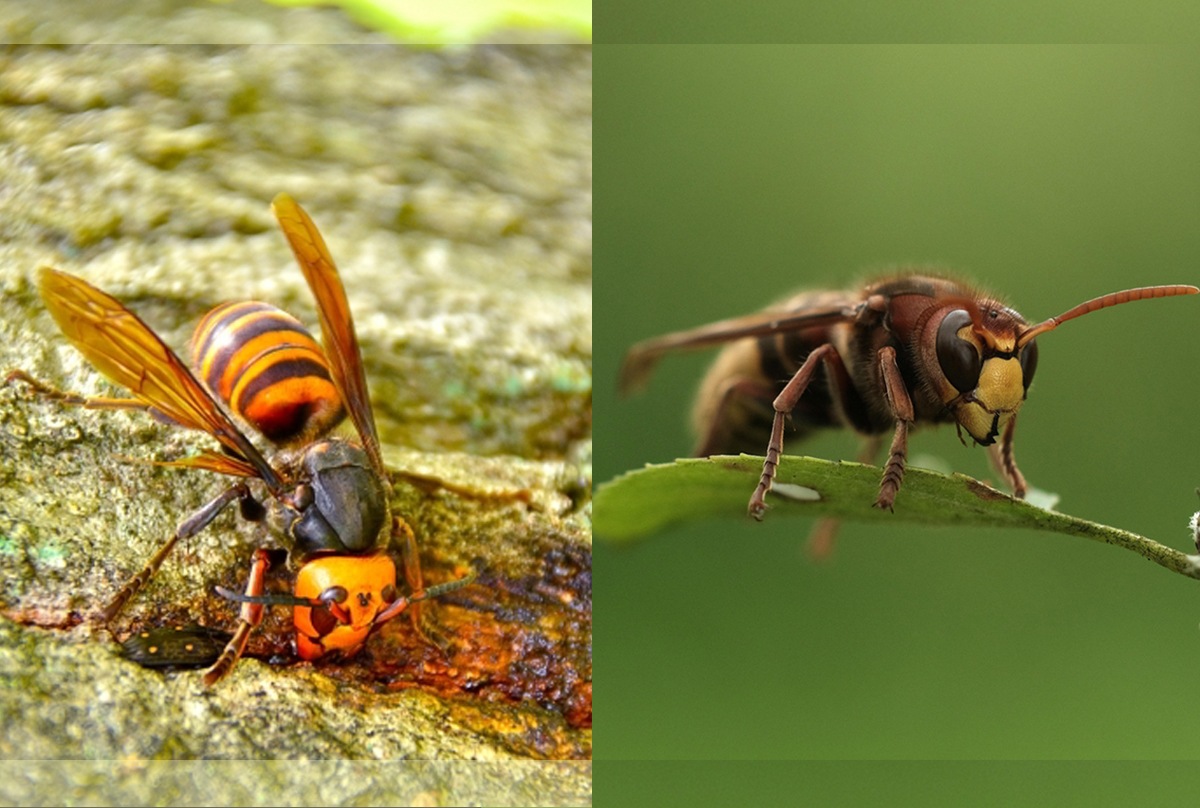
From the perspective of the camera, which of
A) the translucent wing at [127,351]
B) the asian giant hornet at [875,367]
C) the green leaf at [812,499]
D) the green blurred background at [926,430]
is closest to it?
the green leaf at [812,499]

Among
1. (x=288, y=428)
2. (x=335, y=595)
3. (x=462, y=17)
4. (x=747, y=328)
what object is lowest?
(x=335, y=595)

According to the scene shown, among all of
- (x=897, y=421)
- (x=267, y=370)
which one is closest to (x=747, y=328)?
(x=897, y=421)

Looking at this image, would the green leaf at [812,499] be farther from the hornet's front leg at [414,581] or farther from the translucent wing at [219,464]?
the translucent wing at [219,464]

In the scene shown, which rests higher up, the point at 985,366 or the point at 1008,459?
the point at 985,366

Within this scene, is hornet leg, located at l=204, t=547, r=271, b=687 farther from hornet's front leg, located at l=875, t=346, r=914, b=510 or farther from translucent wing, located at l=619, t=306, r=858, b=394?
hornet's front leg, located at l=875, t=346, r=914, b=510

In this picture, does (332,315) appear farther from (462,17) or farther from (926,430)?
(462,17)

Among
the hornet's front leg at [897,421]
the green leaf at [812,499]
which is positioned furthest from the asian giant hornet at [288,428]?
the hornet's front leg at [897,421]

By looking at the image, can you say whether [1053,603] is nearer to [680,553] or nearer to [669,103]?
[680,553]
